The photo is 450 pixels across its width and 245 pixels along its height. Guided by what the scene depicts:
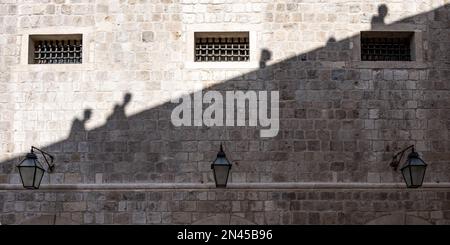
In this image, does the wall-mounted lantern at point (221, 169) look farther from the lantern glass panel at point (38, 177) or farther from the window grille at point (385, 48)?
the window grille at point (385, 48)

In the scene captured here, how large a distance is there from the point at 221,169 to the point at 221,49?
2.20 meters

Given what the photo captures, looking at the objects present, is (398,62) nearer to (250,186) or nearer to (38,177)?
(250,186)

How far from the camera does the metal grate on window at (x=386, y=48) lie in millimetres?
9828

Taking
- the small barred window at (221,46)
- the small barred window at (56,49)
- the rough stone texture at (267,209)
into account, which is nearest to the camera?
the rough stone texture at (267,209)

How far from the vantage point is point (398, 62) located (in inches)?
379

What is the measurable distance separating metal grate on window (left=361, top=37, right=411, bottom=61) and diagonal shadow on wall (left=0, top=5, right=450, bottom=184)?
0.26 meters

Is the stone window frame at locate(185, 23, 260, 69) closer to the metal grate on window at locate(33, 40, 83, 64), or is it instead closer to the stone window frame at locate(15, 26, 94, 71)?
the stone window frame at locate(15, 26, 94, 71)

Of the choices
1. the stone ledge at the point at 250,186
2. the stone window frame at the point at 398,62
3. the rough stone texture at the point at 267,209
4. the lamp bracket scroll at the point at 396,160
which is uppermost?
the stone window frame at the point at 398,62

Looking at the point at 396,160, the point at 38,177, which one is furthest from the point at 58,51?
the point at 396,160

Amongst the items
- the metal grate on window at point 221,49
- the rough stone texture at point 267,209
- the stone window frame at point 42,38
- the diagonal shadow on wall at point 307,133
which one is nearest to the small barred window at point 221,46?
the metal grate on window at point 221,49

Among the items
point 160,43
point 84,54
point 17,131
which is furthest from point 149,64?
point 17,131

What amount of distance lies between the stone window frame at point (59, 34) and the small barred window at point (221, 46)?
167 centimetres
